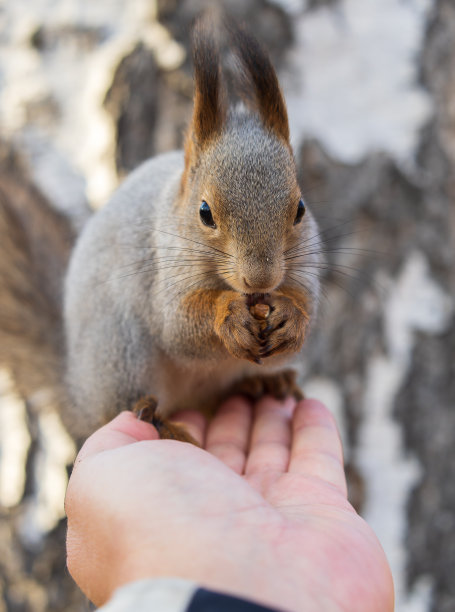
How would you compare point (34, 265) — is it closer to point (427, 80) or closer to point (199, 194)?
point (199, 194)

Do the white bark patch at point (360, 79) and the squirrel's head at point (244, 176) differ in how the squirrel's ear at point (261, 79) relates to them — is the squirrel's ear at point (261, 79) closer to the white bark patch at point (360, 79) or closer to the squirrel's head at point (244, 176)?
the squirrel's head at point (244, 176)

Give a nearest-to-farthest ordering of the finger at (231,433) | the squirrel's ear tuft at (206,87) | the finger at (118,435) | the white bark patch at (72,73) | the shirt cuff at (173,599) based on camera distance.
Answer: the shirt cuff at (173,599) < the finger at (118,435) < the squirrel's ear tuft at (206,87) < the finger at (231,433) < the white bark patch at (72,73)

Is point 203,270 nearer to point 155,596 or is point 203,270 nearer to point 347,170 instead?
point 155,596

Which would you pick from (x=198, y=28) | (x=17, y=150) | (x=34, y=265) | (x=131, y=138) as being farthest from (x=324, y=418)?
(x=17, y=150)

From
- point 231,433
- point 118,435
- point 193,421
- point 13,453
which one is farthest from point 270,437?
point 13,453

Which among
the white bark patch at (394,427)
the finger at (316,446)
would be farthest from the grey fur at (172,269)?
the white bark patch at (394,427)

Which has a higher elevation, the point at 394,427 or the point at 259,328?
the point at 259,328

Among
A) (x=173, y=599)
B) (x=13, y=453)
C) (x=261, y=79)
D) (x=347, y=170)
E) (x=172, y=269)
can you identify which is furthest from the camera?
(x=13, y=453)

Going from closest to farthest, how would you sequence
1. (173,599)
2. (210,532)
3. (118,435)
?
(173,599) < (210,532) < (118,435)
